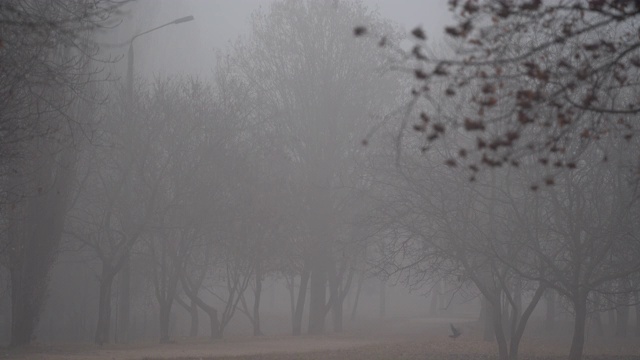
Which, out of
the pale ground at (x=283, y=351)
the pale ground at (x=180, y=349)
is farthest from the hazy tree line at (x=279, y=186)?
the pale ground at (x=180, y=349)

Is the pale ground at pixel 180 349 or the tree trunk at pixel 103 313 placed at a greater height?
the tree trunk at pixel 103 313

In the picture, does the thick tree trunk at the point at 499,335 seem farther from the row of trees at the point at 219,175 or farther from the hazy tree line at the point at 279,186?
the row of trees at the point at 219,175

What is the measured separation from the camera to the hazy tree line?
1572 centimetres

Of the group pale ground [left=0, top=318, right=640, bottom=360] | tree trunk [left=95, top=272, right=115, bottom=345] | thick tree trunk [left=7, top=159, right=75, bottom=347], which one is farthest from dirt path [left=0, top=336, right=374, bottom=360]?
thick tree trunk [left=7, top=159, right=75, bottom=347]

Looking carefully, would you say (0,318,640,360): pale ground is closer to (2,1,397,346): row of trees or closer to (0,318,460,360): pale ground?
(0,318,460,360): pale ground

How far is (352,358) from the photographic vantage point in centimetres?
1728

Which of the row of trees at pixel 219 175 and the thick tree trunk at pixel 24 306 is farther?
the row of trees at pixel 219 175

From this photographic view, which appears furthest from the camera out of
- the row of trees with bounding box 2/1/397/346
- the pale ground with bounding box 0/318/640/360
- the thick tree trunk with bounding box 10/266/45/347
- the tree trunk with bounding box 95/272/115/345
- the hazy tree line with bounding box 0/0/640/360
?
the tree trunk with bounding box 95/272/115/345

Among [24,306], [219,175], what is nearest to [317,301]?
[219,175]

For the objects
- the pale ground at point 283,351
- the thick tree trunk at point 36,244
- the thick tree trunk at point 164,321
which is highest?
the thick tree trunk at point 36,244

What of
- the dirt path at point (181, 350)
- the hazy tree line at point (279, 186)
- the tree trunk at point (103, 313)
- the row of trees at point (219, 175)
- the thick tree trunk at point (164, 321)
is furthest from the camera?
the thick tree trunk at point (164, 321)

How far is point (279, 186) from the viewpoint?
1047 inches

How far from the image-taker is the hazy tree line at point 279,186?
15.7 metres

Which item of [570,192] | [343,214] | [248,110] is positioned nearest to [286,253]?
[343,214]
